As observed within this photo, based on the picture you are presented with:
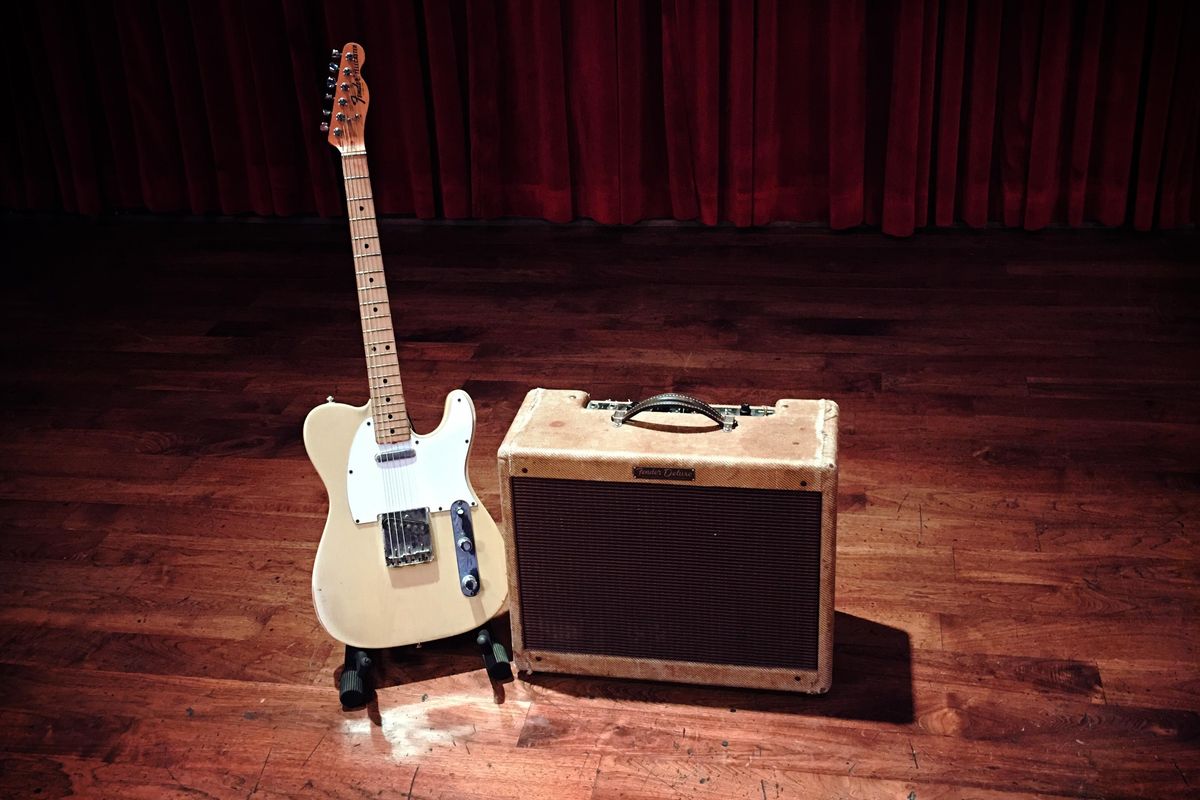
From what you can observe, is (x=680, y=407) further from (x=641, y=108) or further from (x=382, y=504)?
(x=641, y=108)

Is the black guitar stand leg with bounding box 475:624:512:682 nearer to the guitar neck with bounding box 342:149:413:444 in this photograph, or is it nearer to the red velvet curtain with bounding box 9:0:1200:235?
the guitar neck with bounding box 342:149:413:444

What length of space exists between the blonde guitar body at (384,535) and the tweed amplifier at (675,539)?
0.13m

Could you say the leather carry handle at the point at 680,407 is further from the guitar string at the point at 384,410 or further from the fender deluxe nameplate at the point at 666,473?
the guitar string at the point at 384,410

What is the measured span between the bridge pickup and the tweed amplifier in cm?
6

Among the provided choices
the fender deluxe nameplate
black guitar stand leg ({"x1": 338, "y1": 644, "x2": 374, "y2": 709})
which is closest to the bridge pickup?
black guitar stand leg ({"x1": 338, "y1": 644, "x2": 374, "y2": 709})

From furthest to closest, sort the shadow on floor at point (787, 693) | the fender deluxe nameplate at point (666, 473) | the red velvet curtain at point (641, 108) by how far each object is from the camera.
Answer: the red velvet curtain at point (641, 108), the shadow on floor at point (787, 693), the fender deluxe nameplate at point (666, 473)

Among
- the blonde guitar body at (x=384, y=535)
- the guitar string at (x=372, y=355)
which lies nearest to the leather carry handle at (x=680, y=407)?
the blonde guitar body at (x=384, y=535)

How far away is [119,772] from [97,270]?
243cm

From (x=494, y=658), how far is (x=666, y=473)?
0.48m

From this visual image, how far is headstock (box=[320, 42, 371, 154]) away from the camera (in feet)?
7.07

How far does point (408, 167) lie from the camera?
14.0 feet

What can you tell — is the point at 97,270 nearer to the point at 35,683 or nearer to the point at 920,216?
the point at 35,683

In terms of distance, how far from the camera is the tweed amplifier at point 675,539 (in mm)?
2004

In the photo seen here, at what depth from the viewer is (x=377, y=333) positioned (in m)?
2.23
